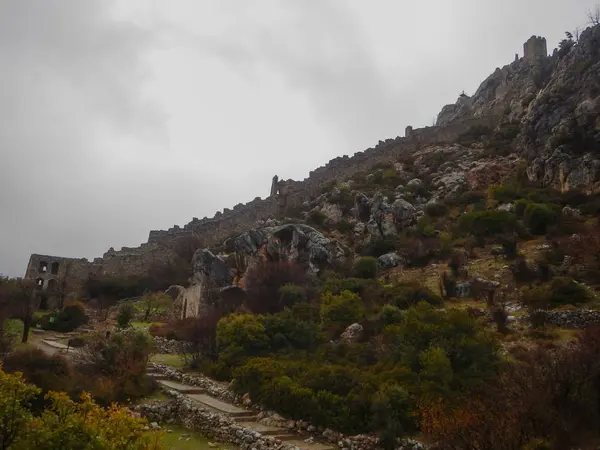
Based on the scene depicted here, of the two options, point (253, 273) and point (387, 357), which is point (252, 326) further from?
point (253, 273)

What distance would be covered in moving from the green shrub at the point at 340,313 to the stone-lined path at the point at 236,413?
527 cm

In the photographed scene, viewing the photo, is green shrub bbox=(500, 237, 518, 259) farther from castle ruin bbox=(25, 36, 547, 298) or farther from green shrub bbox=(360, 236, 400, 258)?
castle ruin bbox=(25, 36, 547, 298)

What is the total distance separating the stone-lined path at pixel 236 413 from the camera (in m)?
11.8

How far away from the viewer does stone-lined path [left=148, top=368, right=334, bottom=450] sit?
38.7 ft

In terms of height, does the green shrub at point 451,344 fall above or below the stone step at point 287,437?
above

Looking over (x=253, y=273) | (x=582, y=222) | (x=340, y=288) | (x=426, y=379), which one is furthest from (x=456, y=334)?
(x=582, y=222)

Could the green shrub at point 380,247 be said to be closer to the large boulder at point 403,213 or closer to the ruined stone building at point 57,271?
the large boulder at point 403,213

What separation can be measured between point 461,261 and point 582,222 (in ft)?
22.2

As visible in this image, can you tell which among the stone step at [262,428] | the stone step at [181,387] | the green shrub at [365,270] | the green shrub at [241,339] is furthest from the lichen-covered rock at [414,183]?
the stone step at [262,428]

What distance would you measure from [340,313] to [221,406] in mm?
6396

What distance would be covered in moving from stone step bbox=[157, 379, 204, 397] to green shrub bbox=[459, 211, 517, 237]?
60.7 ft

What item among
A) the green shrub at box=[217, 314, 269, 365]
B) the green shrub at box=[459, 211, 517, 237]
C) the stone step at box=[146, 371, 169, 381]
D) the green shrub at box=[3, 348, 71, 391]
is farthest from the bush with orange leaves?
the green shrub at box=[459, 211, 517, 237]

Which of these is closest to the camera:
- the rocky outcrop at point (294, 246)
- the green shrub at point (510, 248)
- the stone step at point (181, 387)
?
the stone step at point (181, 387)

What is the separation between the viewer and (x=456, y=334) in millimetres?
13734
